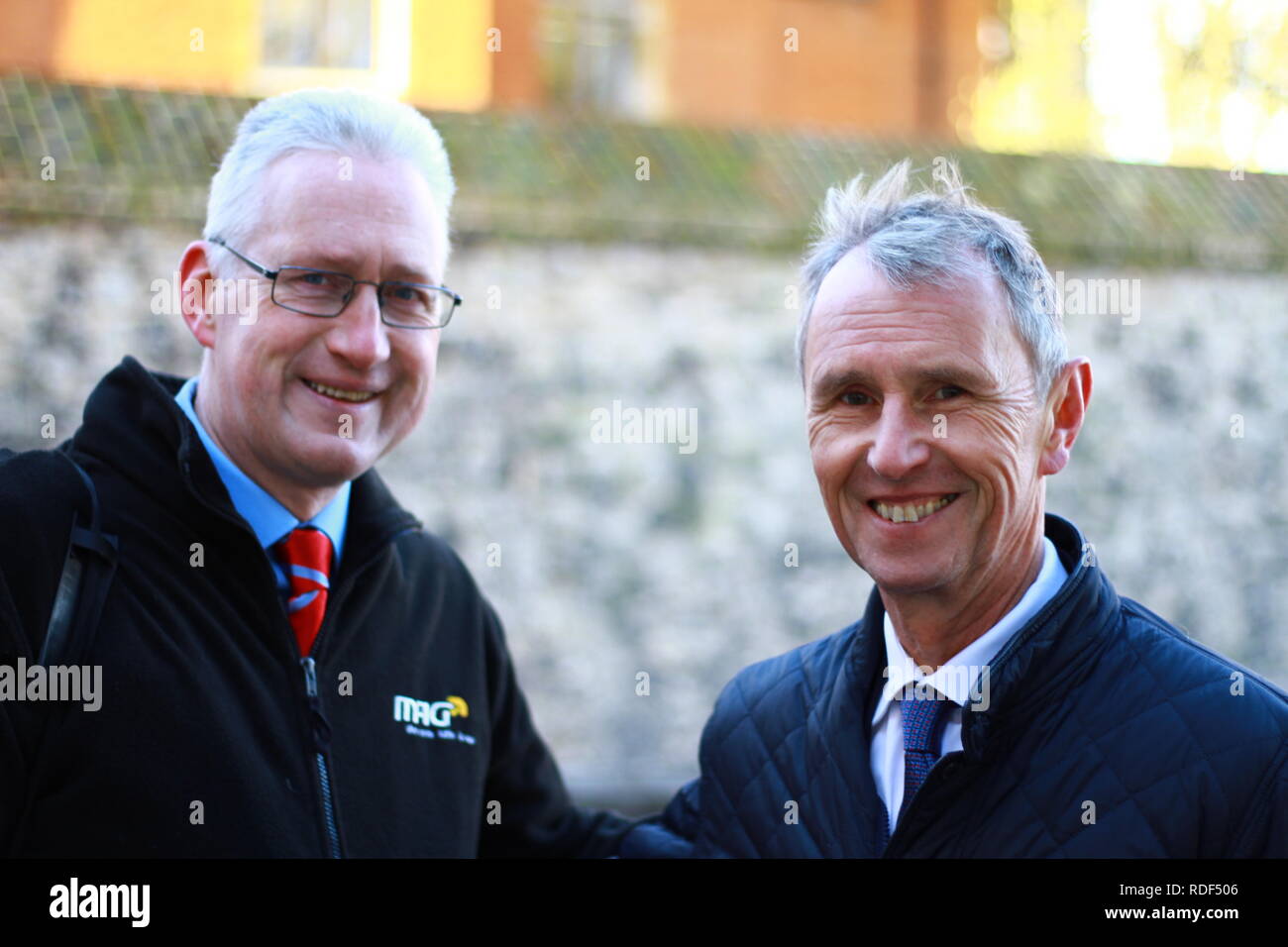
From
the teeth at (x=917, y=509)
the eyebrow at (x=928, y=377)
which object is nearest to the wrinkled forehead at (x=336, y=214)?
the eyebrow at (x=928, y=377)

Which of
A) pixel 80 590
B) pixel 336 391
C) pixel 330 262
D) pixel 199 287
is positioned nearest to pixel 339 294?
pixel 330 262

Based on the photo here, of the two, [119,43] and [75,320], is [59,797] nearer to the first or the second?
[75,320]

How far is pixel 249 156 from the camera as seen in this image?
110 inches

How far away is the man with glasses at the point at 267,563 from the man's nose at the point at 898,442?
1.00 metres

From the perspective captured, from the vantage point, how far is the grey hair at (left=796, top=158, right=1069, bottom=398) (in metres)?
2.39

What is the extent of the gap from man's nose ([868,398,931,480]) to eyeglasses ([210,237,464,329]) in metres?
0.91

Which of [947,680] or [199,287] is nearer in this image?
[947,680]

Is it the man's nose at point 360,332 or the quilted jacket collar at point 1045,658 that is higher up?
the man's nose at point 360,332

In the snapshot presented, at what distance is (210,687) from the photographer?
8.25 feet

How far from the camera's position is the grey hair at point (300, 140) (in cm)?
278

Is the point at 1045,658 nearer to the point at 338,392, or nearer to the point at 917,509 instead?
the point at 917,509

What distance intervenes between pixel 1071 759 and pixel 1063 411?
0.63 m

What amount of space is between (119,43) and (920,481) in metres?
10.5

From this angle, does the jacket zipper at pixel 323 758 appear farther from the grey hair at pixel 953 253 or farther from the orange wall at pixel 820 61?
the orange wall at pixel 820 61
